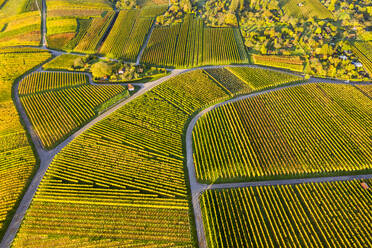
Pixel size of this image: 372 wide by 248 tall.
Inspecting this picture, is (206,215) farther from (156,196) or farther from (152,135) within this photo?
(152,135)

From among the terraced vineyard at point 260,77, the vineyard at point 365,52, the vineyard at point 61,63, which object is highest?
the vineyard at point 365,52

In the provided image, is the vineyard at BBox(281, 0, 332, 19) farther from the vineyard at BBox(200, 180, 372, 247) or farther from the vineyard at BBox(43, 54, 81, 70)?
the vineyard at BBox(43, 54, 81, 70)

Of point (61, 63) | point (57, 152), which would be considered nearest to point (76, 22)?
point (61, 63)

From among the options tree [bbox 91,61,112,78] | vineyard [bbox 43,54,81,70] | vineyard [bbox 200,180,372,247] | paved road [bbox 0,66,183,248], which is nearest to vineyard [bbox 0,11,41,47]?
vineyard [bbox 43,54,81,70]

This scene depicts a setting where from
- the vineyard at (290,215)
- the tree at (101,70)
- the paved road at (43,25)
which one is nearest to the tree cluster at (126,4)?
the paved road at (43,25)

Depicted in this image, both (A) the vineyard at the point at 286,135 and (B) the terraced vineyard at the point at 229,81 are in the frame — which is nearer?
(A) the vineyard at the point at 286,135

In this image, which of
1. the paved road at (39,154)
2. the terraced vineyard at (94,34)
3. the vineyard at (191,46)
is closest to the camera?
the paved road at (39,154)

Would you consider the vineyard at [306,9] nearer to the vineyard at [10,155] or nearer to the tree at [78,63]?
the tree at [78,63]
